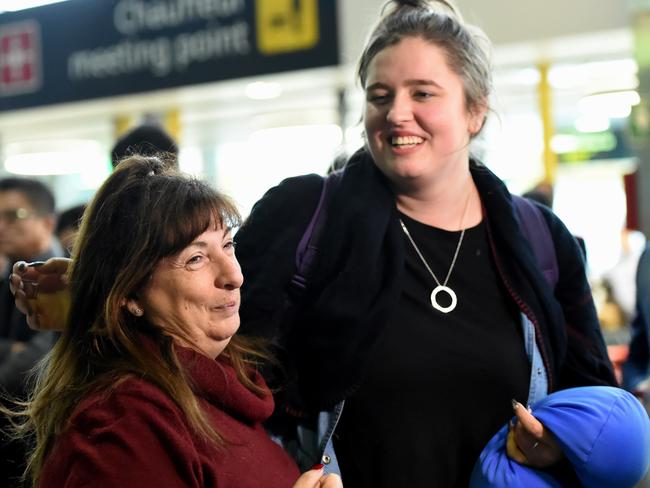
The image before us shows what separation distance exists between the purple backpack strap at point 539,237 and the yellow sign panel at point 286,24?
179 inches

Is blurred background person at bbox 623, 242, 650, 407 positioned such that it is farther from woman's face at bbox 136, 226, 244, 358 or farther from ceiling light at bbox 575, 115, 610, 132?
ceiling light at bbox 575, 115, 610, 132

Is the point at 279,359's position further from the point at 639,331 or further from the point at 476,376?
the point at 639,331

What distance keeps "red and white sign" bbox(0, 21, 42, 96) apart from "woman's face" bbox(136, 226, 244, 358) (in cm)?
660

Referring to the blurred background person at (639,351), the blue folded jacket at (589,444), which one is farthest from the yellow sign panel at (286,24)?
the blue folded jacket at (589,444)

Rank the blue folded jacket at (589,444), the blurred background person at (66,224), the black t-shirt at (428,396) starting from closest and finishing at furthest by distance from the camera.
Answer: the blue folded jacket at (589,444)
the black t-shirt at (428,396)
the blurred background person at (66,224)

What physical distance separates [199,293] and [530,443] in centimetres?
73

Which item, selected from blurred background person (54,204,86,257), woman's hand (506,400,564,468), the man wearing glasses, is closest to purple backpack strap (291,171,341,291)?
woman's hand (506,400,564,468)

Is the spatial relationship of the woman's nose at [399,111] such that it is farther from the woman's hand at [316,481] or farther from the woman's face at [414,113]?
the woman's hand at [316,481]

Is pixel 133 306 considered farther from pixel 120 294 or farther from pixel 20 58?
pixel 20 58

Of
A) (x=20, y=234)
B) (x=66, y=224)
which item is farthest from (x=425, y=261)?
(x=66, y=224)

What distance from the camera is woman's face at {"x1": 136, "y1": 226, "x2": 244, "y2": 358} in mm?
1473

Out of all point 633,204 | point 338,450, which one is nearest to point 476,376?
point 338,450

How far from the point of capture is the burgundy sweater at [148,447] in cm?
127

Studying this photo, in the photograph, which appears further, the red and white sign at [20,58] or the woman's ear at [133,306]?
the red and white sign at [20,58]
